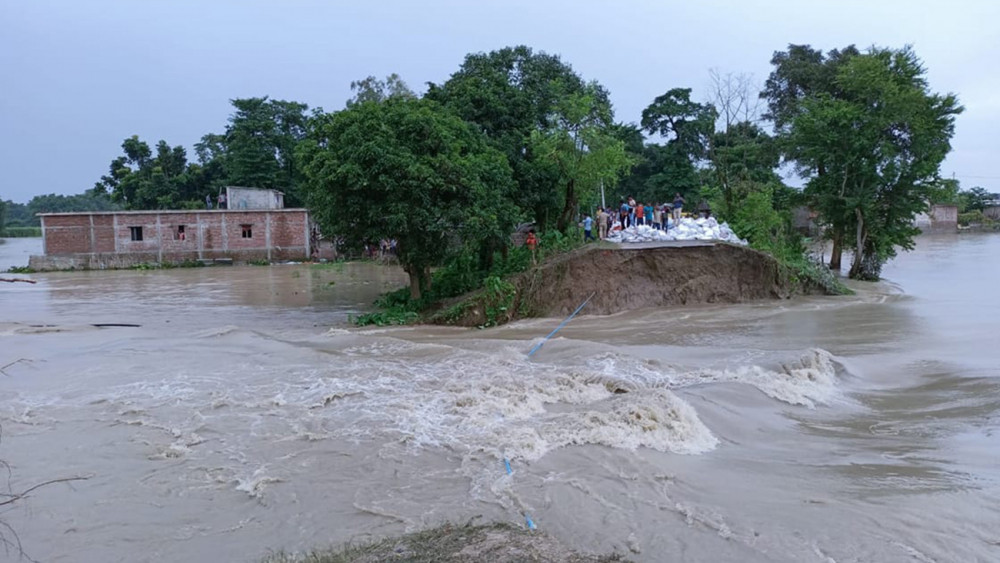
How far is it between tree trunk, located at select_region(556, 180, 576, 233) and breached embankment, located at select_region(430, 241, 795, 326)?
2.29 metres

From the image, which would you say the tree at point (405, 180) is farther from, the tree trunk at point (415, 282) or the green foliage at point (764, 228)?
the green foliage at point (764, 228)

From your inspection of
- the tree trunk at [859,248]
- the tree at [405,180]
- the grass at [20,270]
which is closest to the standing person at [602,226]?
the tree at [405,180]

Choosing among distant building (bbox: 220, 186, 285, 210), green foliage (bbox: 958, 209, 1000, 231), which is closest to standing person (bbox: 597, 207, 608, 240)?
distant building (bbox: 220, 186, 285, 210)

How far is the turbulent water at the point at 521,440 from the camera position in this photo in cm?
509

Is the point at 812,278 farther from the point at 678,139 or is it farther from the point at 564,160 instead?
the point at 678,139

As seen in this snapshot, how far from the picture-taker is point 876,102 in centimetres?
2370

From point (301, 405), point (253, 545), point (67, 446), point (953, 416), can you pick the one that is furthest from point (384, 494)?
point (953, 416)

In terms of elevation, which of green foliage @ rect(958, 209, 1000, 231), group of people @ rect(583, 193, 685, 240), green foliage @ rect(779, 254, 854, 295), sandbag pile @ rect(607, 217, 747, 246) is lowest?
green foliage @ rect(779, 254, 854, 295)

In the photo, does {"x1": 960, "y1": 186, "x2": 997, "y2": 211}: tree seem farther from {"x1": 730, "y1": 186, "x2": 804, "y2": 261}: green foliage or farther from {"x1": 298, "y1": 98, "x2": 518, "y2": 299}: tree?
{"x1": 298, "y1": 98, "x2": 518, "y2": 299}: tree

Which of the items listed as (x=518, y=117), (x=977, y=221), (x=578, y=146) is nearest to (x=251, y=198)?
(x=518, y=117)

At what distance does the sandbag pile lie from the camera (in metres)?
19.5

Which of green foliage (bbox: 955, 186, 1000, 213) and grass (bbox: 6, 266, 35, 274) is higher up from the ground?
green foliage (bbox: 955, 186, 1000, 213)

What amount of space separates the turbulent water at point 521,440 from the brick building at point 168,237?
24264 millimetres

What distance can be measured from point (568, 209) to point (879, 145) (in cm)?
1242
